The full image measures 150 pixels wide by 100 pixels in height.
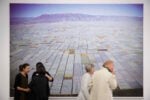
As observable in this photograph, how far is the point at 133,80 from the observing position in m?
9.68

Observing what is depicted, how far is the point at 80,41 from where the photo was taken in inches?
383

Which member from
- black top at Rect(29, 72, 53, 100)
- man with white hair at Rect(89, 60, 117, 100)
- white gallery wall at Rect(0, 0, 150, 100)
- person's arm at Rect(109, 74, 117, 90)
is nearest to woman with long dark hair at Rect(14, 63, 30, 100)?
black top at Rect(29, 72, 53, 100)

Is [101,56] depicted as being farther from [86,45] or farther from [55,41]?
[55,41]

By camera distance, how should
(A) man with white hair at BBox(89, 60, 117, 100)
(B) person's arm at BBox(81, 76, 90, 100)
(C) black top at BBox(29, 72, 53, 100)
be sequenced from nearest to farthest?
(A) man with white hair at BBox(89, 60, 117, 100), (B) person's arm at BBox(81, 76, 90, 100), (C) black top at BBox(29, 72, 53, 100)

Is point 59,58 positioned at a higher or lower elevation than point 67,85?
higher

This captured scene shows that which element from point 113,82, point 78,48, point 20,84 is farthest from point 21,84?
point 78,48

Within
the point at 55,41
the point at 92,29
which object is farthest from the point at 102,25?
the point at 55,41

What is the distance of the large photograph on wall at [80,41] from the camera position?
382 inches

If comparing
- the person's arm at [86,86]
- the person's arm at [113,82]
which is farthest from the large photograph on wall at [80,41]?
the person's arm at [113,82]

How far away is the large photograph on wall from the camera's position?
9711mm

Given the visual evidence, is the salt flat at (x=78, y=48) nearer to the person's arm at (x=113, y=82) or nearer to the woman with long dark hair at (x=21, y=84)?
the woman with long dark hair at (x=21, y=84)

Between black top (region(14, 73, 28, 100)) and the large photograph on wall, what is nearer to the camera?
black top (region(14, 73, 28, 100))

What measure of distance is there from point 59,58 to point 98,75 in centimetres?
246

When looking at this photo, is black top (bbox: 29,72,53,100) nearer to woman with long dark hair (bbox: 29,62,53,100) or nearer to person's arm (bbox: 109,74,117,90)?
woman with long dark hair (bbox: 29,62,53,100)
